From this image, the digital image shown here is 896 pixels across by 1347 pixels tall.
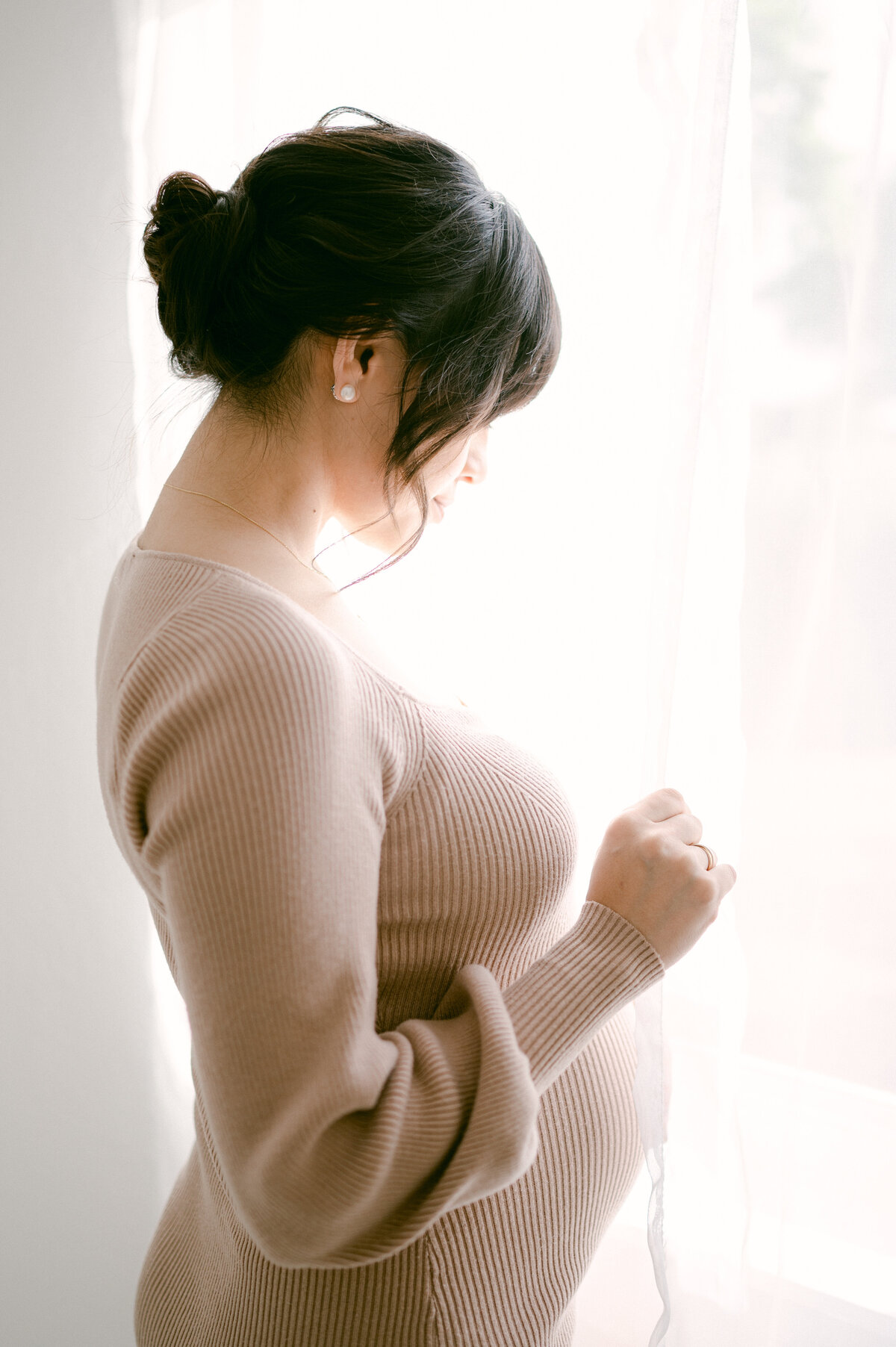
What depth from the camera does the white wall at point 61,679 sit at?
1.22 m

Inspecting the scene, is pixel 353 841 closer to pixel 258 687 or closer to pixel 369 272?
pixel 258 687

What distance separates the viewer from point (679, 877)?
2.24ft

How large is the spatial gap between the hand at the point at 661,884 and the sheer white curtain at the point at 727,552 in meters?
0.08

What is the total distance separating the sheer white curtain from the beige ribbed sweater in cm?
12

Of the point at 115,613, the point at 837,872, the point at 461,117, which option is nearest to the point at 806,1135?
the point at 837,872

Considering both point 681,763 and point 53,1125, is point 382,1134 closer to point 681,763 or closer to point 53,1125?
point 681,763

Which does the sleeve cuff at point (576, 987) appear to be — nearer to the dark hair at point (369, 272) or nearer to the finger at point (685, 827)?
the finger at point (685, 827)

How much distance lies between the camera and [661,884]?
684 mm

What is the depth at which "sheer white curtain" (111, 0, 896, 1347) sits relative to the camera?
698mm

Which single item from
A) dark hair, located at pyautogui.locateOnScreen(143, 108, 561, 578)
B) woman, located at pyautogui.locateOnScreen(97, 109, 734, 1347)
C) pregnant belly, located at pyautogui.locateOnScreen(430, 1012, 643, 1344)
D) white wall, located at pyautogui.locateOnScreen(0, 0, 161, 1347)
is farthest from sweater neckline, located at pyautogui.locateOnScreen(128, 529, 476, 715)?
white wall, located at pyautogui.locateOnScreen(0, 0, 161, 1347)

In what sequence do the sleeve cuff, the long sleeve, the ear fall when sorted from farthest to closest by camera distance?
the ear < the sleeve cuff < the long sleeve

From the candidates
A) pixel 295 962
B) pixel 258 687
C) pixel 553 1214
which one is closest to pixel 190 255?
pixel 258 687

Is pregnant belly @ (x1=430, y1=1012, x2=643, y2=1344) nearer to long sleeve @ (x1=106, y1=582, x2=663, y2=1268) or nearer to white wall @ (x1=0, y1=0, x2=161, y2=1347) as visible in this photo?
long sleeve @ (x1=106, y1=582, x2=663, y2=1268)

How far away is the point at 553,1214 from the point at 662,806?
336 mm
